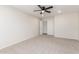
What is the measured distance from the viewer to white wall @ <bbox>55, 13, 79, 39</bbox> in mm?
5819

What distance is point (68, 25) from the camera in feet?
20.9

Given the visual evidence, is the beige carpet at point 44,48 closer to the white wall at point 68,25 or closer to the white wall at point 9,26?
the white wall at point 9,26

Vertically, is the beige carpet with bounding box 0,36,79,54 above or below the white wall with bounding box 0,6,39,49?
below

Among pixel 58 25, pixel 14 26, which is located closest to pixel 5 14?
pixel 14 26

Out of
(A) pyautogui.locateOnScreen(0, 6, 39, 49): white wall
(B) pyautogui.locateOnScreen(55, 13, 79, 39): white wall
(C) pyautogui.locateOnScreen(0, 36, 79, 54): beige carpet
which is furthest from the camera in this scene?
(B) pyautogui.locateOnScreen(55, 13, 79, 39): white wall

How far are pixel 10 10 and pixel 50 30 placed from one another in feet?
19.4

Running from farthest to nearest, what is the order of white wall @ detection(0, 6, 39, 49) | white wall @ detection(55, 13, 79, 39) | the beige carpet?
1. white wall @ detection(55, 13, 79, 39)
2. white wall @ detection(0, 6, 39, 49)
3. the beige carpet

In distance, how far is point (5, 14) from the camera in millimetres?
3738

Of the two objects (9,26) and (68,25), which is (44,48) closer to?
(9,26)

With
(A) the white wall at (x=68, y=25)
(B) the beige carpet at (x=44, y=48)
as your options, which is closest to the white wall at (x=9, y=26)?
(B) the beige carpet at (x=44, y=48)

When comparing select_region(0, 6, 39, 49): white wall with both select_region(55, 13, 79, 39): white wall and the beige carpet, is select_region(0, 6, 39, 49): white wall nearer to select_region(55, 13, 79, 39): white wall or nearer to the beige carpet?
the beige carpet

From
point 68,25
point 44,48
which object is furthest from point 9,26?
point 68,25

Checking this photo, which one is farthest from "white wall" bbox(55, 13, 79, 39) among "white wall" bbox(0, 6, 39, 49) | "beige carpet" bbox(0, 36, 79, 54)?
"white wall" bbox(0, 6, 39, 49)
